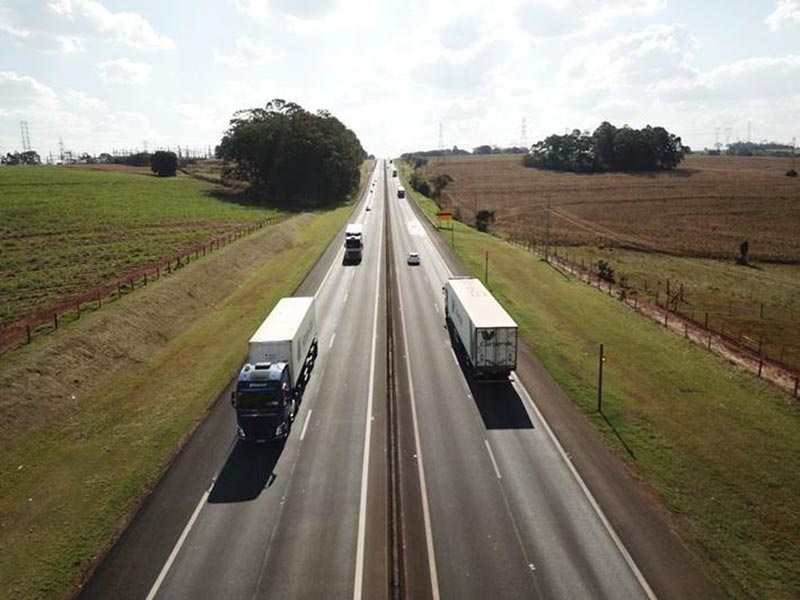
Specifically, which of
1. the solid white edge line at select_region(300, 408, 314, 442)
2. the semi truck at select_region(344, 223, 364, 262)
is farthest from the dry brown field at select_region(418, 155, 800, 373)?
the solid white edge line at select_region(300, 408, 314, 442)

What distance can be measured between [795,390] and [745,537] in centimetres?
1539

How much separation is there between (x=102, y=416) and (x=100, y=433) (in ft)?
6.35

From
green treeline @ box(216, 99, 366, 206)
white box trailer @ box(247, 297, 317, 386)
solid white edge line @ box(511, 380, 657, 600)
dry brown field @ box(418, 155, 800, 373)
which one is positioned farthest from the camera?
green treeline @ box(216, 99, 366, 206)

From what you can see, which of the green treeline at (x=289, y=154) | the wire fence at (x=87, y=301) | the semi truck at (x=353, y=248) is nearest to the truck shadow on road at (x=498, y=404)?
the wire fence at (x=87, y=301)

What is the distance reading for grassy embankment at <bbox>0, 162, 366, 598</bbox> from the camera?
811 inches

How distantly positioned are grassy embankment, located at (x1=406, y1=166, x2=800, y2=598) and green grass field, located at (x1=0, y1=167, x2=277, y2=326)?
40.0 m

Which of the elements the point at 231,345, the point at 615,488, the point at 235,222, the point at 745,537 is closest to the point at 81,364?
the point at 231,345

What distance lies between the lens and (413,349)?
133 ft

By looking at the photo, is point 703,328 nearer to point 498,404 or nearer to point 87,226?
point 498,404

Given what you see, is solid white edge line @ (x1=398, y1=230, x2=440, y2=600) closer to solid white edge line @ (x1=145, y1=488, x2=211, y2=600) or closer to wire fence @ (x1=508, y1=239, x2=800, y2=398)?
solid white edge line @ (x1=145, y1=488, x2=211, y2=600)

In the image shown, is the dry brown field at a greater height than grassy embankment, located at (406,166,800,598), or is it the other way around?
the dry brown field

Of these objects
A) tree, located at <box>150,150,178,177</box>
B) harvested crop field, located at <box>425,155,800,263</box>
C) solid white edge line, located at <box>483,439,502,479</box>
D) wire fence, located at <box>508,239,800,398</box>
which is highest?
tree, located at <box>150,150,178,177</box>

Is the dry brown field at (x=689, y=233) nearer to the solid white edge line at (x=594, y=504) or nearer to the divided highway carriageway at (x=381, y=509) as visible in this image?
the solid white edge line at (x=594, y=504)

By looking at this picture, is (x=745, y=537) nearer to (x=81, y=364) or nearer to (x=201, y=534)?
(x=201, y=534)
